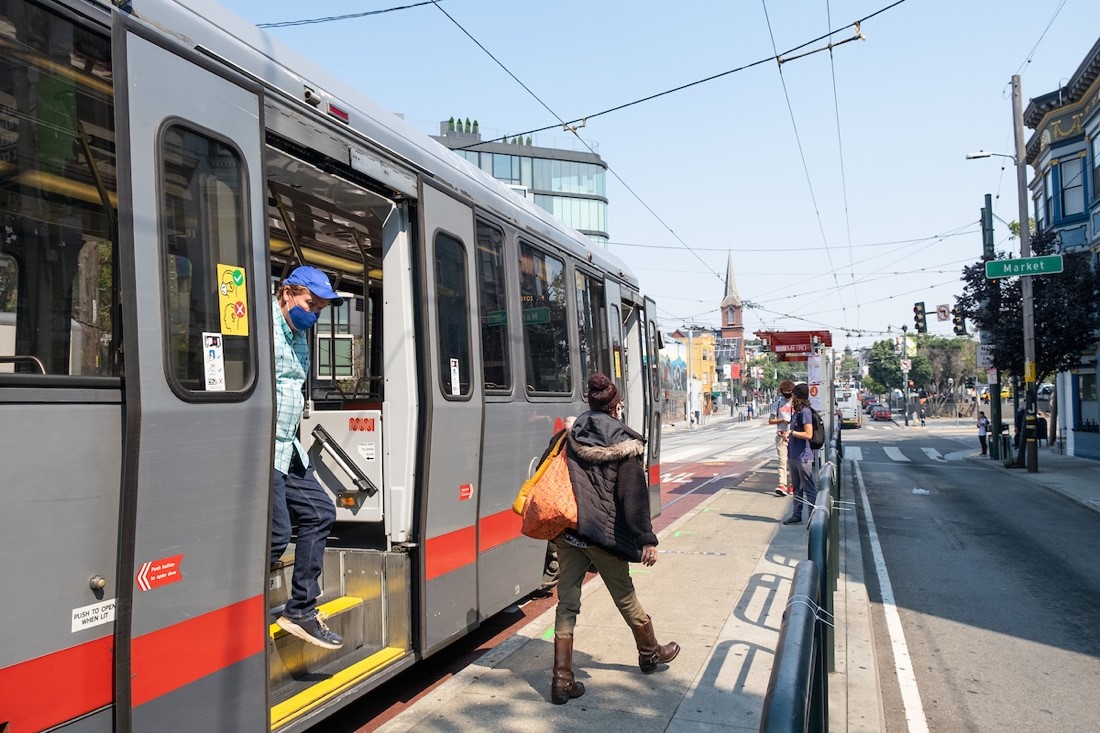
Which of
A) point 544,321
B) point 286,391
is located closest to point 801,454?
point 544,321

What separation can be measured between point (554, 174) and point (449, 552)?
5927 cm

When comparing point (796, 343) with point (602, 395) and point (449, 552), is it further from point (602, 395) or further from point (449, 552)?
point (449, 552)

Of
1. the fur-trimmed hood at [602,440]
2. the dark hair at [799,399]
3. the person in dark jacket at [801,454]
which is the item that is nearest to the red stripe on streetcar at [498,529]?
the fur-trimmed hood at [602,440]

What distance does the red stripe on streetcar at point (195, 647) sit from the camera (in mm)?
3016

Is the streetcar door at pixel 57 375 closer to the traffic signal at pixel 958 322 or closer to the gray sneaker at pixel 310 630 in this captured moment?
the gray sneaker at pixel 310 630

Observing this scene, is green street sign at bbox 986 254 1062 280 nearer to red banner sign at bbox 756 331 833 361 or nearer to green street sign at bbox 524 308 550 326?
red banner sign at bbox 756 331 833 361


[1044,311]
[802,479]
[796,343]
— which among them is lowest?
[802,479]

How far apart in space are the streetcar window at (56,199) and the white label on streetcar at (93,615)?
0.80 meters

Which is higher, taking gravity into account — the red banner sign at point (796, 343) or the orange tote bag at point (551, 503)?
the red banner sign at point (796, 343)

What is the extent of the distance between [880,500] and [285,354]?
14501mm

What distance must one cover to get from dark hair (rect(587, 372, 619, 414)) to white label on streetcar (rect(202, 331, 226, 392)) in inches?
90.0

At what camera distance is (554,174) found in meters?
62.5

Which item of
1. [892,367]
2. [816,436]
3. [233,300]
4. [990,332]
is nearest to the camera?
[233,300]

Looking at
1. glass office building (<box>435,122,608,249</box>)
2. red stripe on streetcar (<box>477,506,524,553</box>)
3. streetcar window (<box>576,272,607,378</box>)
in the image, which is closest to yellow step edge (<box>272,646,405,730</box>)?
red stripe on streetcar (<box>477,506,524,553</box>)
